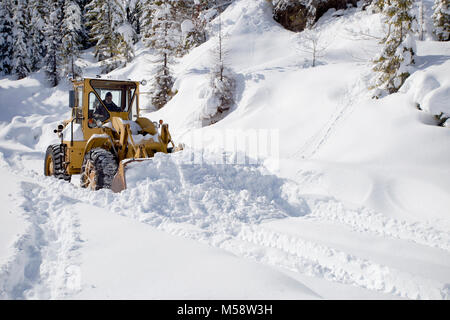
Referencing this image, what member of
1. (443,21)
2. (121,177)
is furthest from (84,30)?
(121,177)

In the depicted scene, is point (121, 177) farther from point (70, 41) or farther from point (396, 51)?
point (70, 41)

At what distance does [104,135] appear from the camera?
7.36 meters

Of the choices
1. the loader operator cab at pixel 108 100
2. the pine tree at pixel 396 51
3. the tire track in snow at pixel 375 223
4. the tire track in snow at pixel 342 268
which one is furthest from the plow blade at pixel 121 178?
the pine tree at pixel 396 51

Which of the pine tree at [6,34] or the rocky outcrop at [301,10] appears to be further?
the pine tree at [6,34]

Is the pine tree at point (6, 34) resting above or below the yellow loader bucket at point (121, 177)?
above

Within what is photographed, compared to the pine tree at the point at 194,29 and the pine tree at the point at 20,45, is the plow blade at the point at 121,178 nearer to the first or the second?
the pine tree at the point at 194,29

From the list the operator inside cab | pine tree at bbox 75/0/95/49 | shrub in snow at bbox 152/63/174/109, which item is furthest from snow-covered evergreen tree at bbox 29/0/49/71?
the operator inside cab

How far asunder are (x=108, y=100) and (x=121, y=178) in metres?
2.72

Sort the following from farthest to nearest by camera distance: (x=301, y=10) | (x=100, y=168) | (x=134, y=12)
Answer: (x=134, y=12) → (x=301, y=10) → (x=100, y=168)

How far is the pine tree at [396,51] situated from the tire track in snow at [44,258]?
9356mm

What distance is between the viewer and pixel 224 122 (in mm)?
13742

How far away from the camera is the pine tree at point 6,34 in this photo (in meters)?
28.2
